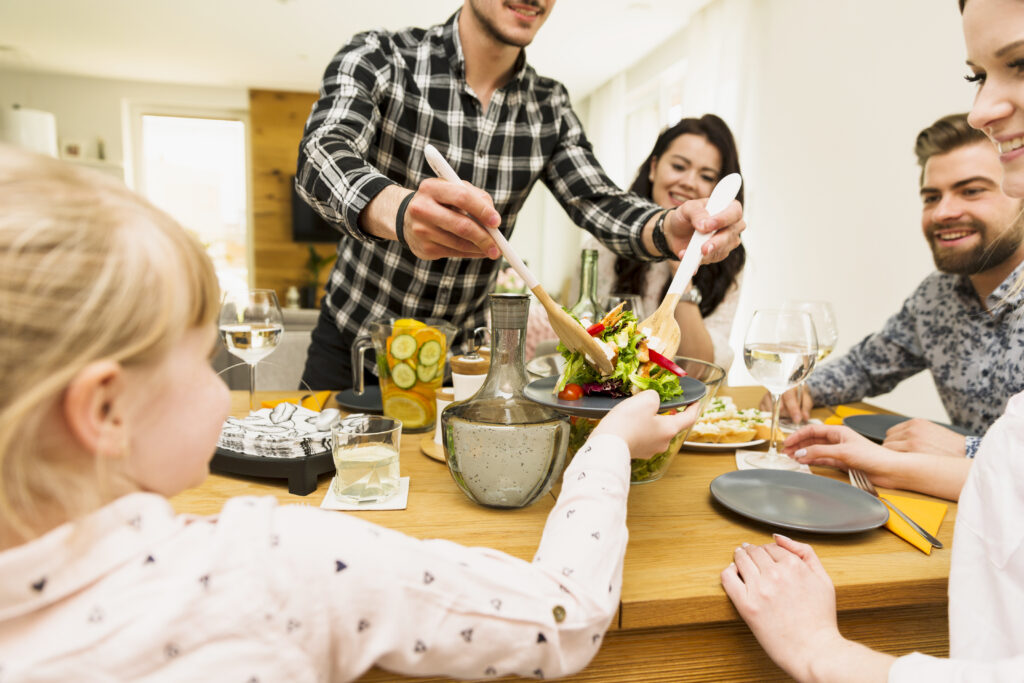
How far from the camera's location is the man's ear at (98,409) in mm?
439

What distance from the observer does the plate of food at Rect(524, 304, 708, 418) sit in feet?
2.91

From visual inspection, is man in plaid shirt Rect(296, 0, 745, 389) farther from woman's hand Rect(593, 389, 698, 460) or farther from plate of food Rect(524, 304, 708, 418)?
woman's hand Rect(593, 389, 698, 460)

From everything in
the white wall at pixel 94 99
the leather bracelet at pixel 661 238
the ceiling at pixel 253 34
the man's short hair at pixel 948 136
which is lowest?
the leather bracelet at pixel 661 238

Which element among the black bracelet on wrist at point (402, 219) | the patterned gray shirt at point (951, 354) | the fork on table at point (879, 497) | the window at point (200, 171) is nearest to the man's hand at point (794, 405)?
the patterned gray shirt at point (951, 354)

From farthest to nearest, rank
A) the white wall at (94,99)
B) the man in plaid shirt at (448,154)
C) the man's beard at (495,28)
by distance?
1. the white wall at (94,99)
2. the man's beard at (495,28)
3. the man in plaid shirt at (448,154)

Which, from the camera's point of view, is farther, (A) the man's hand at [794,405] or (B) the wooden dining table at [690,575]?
(A) the man's hand at [794,405]

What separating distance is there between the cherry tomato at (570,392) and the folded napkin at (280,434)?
0.35 metres

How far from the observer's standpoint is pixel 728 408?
1.35 metres

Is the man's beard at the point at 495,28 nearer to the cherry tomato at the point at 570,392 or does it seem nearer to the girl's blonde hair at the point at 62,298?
the cherry tomato at the point at 570,392

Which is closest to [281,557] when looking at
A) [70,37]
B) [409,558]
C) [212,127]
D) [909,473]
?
[409,558]

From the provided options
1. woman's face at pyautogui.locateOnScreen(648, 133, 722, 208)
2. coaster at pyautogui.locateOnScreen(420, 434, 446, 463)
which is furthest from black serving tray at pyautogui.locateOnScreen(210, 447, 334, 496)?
woman's face at pyautogui.locateOnScreen(648, 133, 722, 208)

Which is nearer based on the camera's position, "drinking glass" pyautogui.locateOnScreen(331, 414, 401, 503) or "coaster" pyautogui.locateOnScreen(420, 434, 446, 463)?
"drinking glass" pyautogui.locateOnScreen(331, 414, 401, 503)

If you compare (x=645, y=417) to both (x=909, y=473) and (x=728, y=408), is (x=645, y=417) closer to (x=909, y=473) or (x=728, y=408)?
(x=909, y=473)

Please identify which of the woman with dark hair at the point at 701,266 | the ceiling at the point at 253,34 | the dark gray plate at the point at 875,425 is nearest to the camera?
the dark gray plate at the point at 875,425
